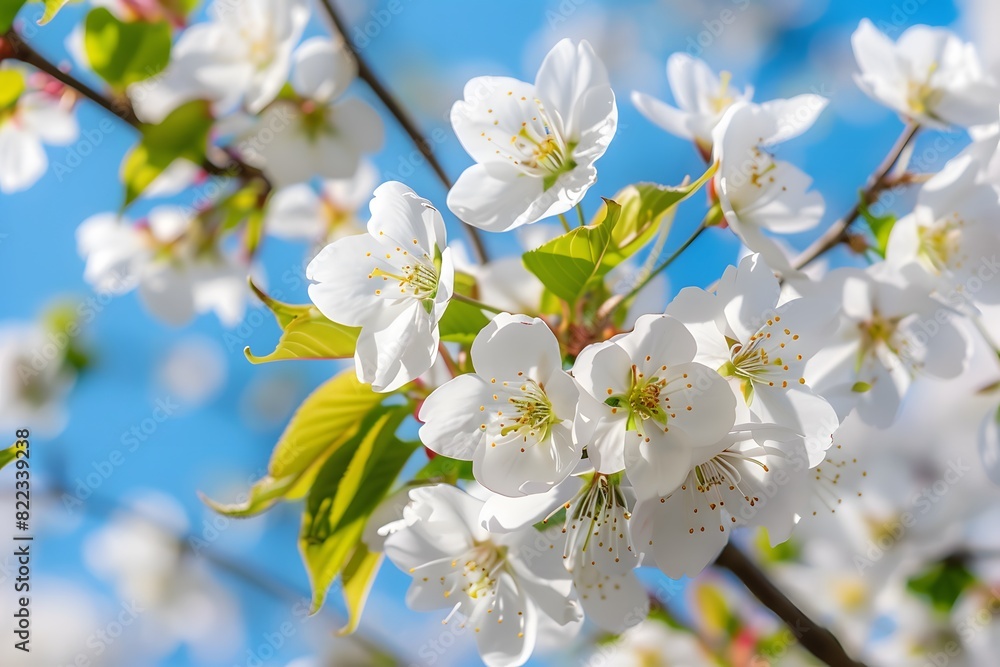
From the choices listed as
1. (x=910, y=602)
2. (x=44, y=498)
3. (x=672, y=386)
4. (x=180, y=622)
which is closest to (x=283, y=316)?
(x=672, y=386)

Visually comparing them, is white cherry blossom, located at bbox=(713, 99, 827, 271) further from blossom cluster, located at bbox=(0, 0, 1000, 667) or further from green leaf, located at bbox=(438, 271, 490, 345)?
green leaf, located at bbox=(438, 271, 490, 345)

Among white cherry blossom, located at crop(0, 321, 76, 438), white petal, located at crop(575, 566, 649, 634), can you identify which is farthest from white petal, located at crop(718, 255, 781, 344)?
white cherry blossom, located at crop(0, 321, 76, 438)

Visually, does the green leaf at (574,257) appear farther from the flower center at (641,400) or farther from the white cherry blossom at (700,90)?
the white cherry blossom at (700,90)

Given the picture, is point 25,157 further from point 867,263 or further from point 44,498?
point 867,263

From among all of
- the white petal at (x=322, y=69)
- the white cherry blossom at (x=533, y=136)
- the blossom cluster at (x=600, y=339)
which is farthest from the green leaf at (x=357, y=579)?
the white petal at (x=322, y=69)

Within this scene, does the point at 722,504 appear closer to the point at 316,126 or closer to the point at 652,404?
the point at 652,404

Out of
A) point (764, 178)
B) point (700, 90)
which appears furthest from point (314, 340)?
point (700, 90)
